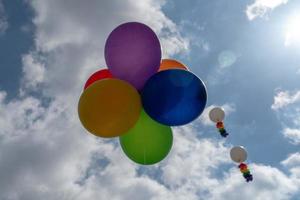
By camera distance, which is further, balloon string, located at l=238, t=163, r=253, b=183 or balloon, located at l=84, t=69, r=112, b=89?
balloon string, located at l=238, t=163, r=253, b=183

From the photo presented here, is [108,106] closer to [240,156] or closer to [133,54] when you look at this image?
[133,54]

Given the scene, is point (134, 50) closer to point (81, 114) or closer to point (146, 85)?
point (146, 85)

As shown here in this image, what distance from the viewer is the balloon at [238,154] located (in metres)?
11.8

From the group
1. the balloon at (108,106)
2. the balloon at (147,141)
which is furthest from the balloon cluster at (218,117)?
the balloon at (108,106)

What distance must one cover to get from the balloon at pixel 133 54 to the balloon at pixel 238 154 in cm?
472

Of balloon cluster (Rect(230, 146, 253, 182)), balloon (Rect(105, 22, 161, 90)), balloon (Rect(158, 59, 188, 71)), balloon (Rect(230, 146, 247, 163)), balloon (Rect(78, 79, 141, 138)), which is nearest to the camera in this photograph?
balloon (Rect(78, 79, 141, 138))

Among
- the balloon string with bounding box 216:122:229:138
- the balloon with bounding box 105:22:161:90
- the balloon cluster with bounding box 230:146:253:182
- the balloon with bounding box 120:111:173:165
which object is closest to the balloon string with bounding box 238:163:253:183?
the balloon cluster with bounding box 230:146:253:182

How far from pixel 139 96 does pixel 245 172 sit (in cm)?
487

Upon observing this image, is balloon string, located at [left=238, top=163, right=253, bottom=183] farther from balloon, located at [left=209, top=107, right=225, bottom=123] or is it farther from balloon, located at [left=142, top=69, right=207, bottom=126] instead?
balloon, located at [left=142, top=69, right=207, bottom=126]

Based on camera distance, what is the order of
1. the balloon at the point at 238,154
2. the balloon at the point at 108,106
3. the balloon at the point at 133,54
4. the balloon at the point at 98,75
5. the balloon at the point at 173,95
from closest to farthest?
the balloon at the point at 108,106 < the balloon at the point at 173,95 < the balloon at the point at 133,54 < the balloon at the point at 98,75 < the balloon at the point at 238,154

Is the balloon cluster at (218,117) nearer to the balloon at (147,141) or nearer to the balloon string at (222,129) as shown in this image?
the balloon string at (222,129)

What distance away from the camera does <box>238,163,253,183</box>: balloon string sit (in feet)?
36.8

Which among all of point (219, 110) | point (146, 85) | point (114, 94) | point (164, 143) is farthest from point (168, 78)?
point (219, 110)

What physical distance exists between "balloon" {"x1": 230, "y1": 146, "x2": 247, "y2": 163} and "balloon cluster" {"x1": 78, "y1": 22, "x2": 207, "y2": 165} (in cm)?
362
